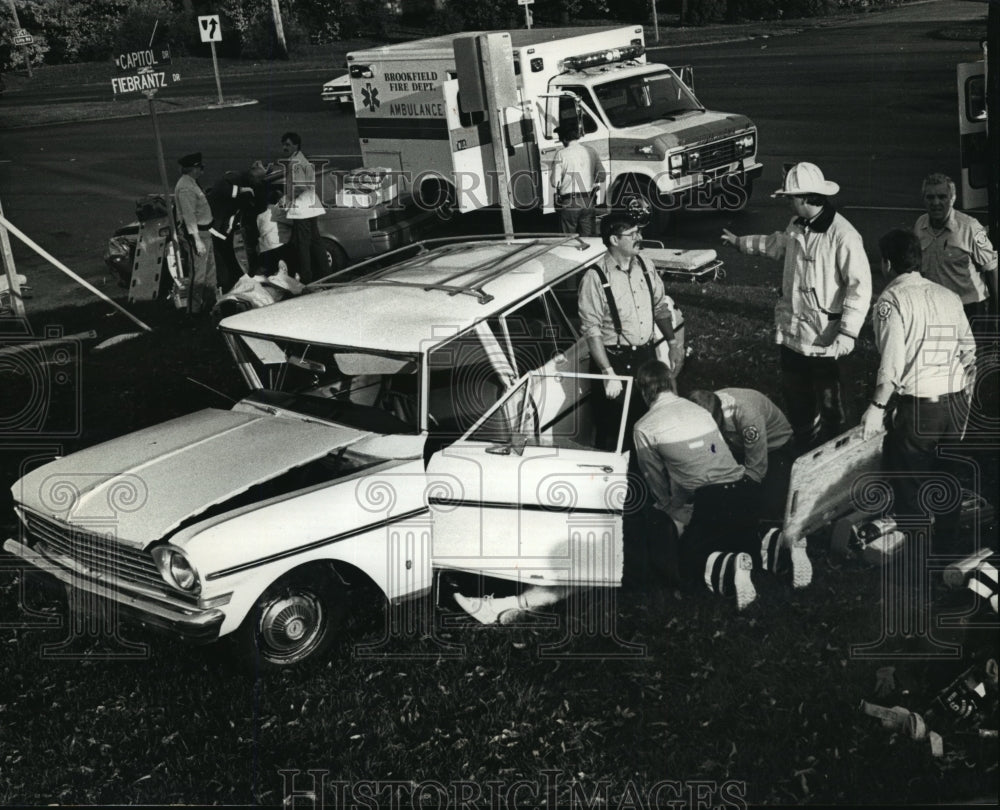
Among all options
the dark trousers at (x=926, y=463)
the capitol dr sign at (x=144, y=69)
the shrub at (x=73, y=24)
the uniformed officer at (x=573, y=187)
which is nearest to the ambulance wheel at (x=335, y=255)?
the capitol dr sign at (x=144, y=69)

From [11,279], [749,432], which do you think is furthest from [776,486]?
[11,279]

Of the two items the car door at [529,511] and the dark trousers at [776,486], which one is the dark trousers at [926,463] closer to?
the dark trousers at [776,486]

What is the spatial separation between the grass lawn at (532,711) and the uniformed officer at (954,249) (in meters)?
1.43

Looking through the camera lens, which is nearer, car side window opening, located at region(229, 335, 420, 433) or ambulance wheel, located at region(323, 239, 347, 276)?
car side window opening, located at region(229, 335, 420, 433)

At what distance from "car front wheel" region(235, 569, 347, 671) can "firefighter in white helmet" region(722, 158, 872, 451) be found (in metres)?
3.12

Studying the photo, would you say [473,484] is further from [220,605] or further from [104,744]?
[104,744]

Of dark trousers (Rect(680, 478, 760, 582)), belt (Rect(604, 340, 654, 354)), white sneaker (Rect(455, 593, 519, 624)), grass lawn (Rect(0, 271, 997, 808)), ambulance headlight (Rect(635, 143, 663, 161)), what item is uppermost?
ambulance headlight (Rect(635, 143, 663, 161))

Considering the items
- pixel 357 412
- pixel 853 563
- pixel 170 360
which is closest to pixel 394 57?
pixel 170 360

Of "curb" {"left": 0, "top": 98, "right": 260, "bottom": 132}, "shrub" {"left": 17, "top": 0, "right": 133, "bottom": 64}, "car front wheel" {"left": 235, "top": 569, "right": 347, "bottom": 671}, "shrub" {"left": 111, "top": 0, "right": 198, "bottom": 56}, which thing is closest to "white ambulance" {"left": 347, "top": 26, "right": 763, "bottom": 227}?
"car front wheel" {"left": 235, "top": 569, "right": 347, "bottom": 671}

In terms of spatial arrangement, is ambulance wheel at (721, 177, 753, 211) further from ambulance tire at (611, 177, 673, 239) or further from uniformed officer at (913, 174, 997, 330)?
uniformed officer at (913, 174, 997, 330)

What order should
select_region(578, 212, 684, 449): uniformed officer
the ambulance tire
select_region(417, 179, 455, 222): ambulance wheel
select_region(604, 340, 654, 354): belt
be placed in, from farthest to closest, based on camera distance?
select_region(417, 179, 455, 222): ambulance wheel → the ambulance tire → select_region(604, 340, 654, 354): belt → select_region(578, 212, 684, 449): uniformed officer

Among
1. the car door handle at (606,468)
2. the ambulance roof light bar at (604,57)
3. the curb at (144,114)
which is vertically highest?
the curb at (144,114)

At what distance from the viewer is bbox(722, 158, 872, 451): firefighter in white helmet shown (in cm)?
649

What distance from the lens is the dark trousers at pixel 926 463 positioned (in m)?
5.93
